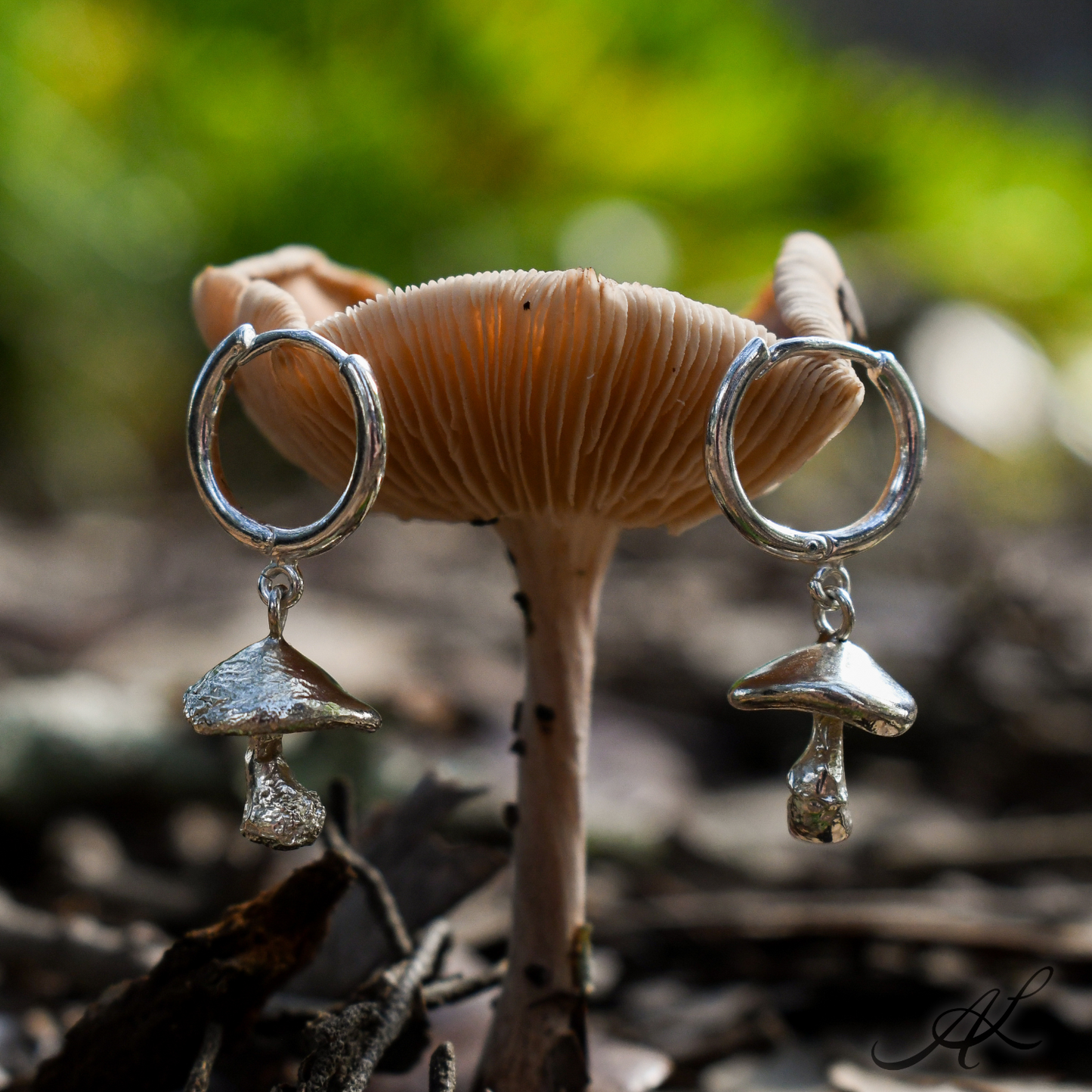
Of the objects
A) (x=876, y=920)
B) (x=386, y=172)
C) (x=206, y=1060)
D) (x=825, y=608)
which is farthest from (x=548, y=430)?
(x=386, y=172)

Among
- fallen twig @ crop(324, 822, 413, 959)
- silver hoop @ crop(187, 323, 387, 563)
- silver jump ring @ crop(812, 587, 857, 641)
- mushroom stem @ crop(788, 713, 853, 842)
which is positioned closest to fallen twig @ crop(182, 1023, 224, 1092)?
fallen twig @ crop(324, 822, 413, 959)

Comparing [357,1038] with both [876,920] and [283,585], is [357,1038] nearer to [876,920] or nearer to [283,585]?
[283,585]

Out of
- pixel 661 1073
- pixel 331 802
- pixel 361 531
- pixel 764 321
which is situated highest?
pixel 361 531

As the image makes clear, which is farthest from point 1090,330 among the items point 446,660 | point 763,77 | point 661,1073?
point 661,1073

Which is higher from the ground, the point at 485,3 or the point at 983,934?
the point at 485,3

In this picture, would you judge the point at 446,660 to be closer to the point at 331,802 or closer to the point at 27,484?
the point at 331,802

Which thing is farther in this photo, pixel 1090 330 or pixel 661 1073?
pixel 1090 330
